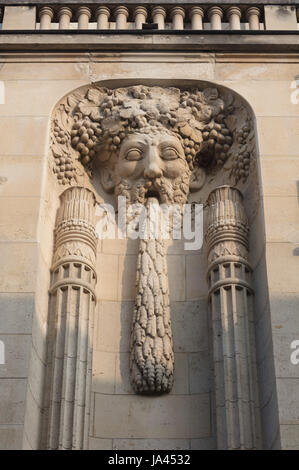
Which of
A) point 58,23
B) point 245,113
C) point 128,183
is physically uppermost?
point 58,23

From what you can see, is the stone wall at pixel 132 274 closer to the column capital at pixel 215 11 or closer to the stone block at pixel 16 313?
the stone block at pixel 16 313

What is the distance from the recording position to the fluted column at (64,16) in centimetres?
1594

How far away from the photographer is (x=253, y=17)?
16.0 meters

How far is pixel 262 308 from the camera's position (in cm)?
1281

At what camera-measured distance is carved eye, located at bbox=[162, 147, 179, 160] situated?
14.5 metres

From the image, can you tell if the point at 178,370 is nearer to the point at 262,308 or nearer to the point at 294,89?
the point at 262,308

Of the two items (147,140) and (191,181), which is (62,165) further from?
(191,181)

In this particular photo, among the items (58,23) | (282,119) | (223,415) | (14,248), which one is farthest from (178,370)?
(58,23)

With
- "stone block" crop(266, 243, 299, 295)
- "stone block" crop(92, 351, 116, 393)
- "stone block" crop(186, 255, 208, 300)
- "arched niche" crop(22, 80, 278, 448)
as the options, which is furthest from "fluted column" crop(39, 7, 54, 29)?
"stone block" crop(92, 351, 116, 393)

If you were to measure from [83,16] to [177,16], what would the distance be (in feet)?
4.94

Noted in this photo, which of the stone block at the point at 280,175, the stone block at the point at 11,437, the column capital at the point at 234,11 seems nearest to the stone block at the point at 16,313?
the stone block at the point at 11,437
